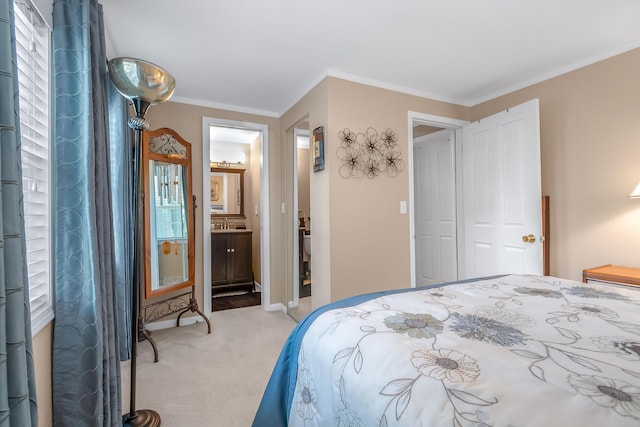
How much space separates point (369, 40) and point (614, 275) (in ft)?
7.67

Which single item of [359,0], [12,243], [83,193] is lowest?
[12,243]

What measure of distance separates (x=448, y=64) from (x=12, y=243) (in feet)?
9.36

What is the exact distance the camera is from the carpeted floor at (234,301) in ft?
12.2

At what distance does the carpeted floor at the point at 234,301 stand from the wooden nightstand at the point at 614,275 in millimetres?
3321

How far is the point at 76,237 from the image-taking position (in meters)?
1.16

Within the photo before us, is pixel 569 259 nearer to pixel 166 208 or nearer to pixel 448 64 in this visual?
pixel 448 64

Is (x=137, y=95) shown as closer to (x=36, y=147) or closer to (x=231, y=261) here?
(x=36, y=147)

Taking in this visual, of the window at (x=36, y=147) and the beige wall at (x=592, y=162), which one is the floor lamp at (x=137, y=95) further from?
the beige wall at (x=592, y=162)

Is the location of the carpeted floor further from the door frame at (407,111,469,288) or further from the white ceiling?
the white ceiling

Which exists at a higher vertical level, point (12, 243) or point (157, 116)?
point (157, 116)

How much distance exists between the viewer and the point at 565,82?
8.42ft

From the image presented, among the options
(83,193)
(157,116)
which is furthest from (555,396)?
(157,116)

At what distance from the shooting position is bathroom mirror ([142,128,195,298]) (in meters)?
2.59

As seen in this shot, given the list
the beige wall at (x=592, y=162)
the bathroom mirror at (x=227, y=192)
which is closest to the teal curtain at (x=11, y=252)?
the beige wall at (x=592, y=162)
